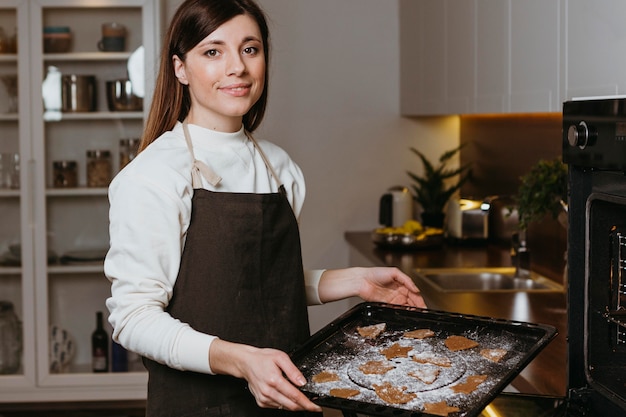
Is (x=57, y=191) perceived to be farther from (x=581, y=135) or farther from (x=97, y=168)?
(x=581, y=135)

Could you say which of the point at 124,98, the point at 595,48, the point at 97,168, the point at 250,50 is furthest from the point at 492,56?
the point at 97,168

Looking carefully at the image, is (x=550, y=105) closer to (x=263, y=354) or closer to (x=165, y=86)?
(x=165, y=86)

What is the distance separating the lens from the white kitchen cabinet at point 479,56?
2203mm

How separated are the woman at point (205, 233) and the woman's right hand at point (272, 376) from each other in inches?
1.8

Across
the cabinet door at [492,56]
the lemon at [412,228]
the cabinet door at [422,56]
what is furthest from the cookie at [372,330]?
the lemon at [412,228]

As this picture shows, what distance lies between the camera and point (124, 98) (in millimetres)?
3842

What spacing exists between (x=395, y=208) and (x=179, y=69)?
7.97ft

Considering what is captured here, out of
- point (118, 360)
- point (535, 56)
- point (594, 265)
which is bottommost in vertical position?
point (118, 360)

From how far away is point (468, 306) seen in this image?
2350 millimetres

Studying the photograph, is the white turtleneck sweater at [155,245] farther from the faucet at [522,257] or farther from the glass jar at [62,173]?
the glass jar at [62,173]

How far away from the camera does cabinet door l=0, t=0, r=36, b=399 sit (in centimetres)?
373

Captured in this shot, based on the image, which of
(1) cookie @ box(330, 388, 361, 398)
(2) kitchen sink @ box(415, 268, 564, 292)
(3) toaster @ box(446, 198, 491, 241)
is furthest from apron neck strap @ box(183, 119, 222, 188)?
(3) toaster @ box(446, 198, 491, 241)

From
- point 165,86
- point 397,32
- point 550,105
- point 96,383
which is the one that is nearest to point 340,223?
point 397,32

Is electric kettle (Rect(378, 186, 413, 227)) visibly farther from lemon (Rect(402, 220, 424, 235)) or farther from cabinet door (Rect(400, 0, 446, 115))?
cabinet door (Rect(400, 0, 446, 115))
